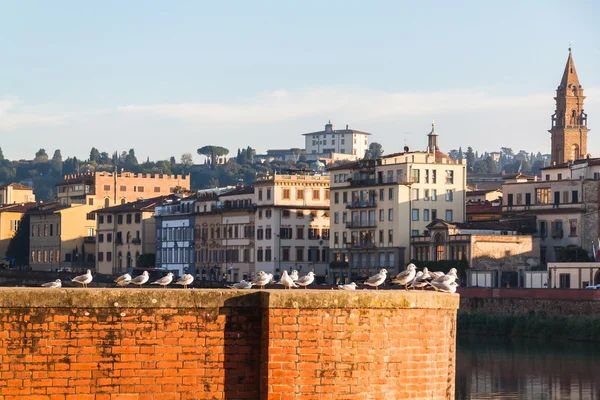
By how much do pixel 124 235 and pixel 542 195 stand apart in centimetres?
5031

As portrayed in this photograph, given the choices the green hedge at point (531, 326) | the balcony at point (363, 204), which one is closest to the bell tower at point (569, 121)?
the balcony at point (363, 204)

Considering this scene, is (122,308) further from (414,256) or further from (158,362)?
Answer: (414,256)

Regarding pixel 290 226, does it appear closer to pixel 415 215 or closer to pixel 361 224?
pixel 361 224

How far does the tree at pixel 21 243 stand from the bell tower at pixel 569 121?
63.2 meters

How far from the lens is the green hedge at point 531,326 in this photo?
3382 inches

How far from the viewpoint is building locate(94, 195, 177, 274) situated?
144m

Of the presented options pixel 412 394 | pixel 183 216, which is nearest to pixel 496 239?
pixel 183 216

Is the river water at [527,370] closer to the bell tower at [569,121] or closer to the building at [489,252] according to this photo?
the building at [489,252]

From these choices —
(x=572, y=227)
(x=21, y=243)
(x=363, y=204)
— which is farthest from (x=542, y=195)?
(x=21, y=243)

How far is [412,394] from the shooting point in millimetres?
15688

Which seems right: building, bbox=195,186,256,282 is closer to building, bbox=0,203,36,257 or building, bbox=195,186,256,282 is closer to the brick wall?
building, bbox=0,203,36,257

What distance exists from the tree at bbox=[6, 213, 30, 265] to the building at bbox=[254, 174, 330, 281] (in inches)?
1681

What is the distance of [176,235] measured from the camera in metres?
140

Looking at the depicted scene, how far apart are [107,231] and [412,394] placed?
133791 millimetres
